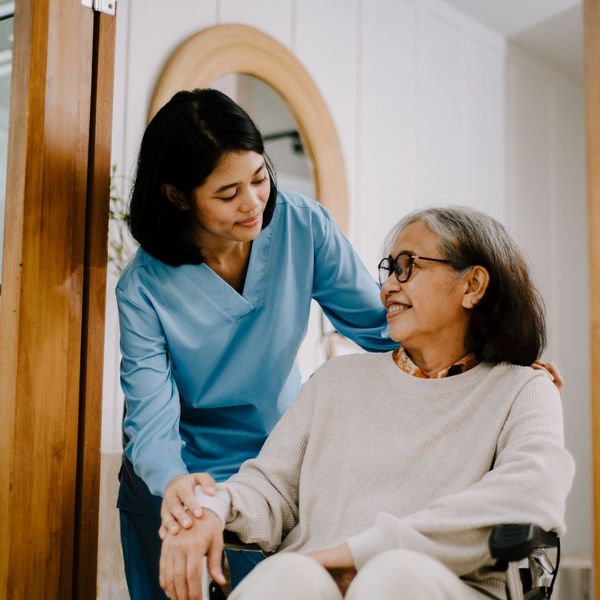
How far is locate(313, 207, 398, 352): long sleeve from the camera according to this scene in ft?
6.08

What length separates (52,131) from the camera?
1584mm

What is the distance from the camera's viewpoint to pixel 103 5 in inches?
66.5

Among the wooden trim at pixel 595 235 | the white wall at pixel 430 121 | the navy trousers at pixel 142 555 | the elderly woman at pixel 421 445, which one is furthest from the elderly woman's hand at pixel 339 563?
the white wall at pixel 430 121

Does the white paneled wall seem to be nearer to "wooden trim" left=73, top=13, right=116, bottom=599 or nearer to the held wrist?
"wooden trim" left=73, top=13, right=116, bottom=599

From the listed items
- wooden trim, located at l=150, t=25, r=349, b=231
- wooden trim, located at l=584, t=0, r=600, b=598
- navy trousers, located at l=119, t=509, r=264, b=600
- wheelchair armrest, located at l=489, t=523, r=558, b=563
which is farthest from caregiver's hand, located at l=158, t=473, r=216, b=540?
wooden trim, located at l=150, t=25, r=349, b=231

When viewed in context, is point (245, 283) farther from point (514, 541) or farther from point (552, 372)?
point (514, 541)

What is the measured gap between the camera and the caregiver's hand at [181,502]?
1364 mm

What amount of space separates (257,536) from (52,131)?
84 centimetres

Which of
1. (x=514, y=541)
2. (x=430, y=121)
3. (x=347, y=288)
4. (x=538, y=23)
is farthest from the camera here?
(x=538, y=23)

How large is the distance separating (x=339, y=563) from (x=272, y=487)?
0.97 feet

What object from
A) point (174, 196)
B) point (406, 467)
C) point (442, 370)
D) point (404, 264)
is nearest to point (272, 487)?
point (406, 467)

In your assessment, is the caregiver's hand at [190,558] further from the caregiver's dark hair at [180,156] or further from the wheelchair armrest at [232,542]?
the caregiver's dark hair at [180,156]

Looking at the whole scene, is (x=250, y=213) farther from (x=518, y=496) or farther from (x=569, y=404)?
(x=569, y=404)

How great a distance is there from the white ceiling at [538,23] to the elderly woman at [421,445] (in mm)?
2625
